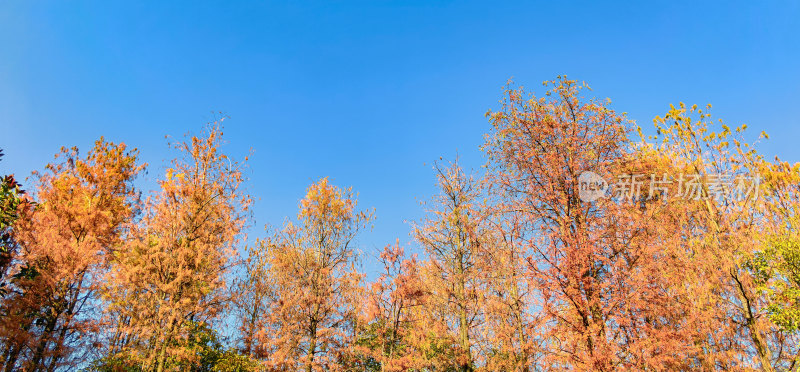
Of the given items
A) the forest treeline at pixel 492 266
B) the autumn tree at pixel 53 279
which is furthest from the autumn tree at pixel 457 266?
the autumn tree at pixel 53 279

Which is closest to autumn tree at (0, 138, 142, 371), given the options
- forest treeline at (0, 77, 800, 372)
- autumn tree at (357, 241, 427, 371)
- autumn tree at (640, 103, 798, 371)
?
forest treeline at (0, 77, 800, 372)

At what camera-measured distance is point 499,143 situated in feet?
33.9

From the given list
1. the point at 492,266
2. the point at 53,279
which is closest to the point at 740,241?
the point at 492,266

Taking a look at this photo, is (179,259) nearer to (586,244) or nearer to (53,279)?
(53,279)

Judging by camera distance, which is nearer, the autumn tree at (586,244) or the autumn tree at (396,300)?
the autumn tree at (586,244)

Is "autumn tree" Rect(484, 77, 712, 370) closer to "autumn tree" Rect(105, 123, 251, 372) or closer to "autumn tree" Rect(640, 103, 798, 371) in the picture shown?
"autumn tree" Rect(640, 103, 798, 371)

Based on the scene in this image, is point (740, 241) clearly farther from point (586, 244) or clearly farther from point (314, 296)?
point (314, 296)

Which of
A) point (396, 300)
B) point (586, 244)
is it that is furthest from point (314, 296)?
point (586, 244)

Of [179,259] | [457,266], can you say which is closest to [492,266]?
[457,266]

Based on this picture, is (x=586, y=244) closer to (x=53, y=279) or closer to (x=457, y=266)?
(x=457, y=266)

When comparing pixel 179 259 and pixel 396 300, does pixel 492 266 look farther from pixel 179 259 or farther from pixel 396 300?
pixel 179 259

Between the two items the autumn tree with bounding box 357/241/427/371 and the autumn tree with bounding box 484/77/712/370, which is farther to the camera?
the autumn tree with bounding box 357/241/427/371

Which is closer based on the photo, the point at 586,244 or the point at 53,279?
the point at 586,244

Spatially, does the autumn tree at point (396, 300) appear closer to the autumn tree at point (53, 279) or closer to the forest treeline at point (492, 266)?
the forest treeline at point (492, 266)
